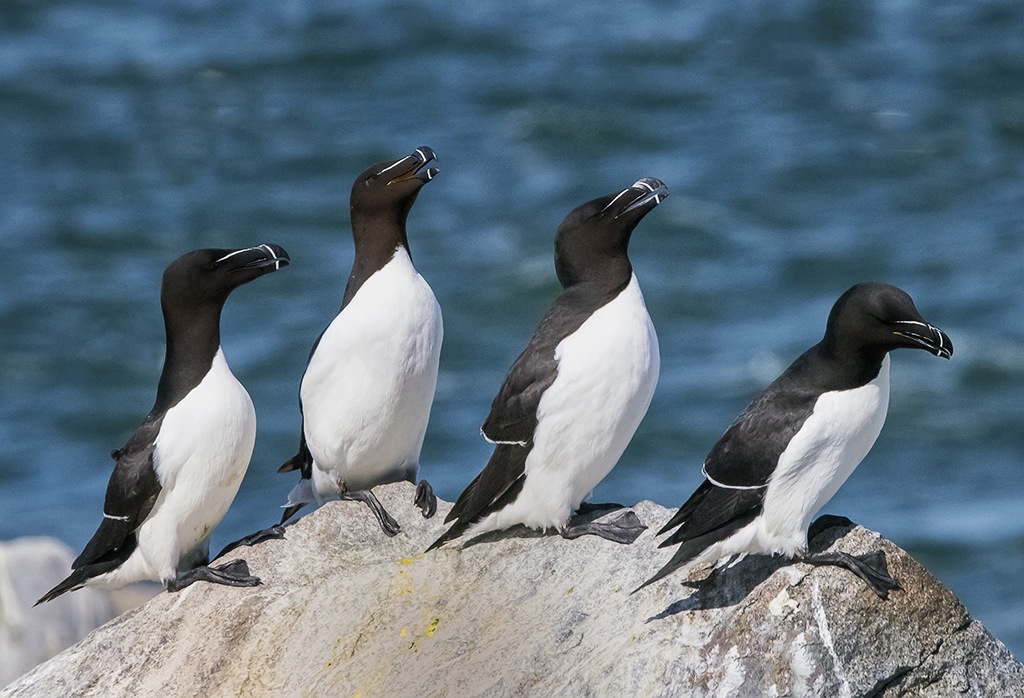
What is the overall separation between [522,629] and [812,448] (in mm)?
1217

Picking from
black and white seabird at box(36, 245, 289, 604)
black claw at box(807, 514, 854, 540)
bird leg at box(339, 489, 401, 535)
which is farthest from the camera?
bird leg at box(339, 489, 401, 535)

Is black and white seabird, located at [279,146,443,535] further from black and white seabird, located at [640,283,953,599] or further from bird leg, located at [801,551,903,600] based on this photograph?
bird leg, located at [801,551,903,600]

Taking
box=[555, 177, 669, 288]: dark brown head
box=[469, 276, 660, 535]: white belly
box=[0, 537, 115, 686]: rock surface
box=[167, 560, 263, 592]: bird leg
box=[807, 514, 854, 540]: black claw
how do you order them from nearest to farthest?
box=[807, 514, 854, 540]: black claw
box=[469, 276, 660, 535]: white belly
box=[555, 177, 669, 288]: dark brown head
box=[167, 560, 263, 592]: bird leg
box=[0, 537, 115, 686]: rock surface

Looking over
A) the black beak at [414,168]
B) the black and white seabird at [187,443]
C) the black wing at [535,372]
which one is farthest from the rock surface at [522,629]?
the black beak at [414,168]

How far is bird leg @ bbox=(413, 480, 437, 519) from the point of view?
274 inches

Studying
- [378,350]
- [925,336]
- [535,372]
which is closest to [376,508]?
[378,350]

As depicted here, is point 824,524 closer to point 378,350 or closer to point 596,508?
point 596,508

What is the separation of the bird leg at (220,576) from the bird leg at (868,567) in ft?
7.18

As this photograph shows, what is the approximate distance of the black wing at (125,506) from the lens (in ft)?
21.5

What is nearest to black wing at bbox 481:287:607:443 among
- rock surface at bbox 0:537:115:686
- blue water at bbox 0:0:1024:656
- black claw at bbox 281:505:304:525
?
black claw at bbox 281:505:304:525

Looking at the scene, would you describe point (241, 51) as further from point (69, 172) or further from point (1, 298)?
point (1, 298)

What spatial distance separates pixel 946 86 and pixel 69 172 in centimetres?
1131

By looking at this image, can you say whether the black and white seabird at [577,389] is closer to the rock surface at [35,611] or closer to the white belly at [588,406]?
the white belly at [588,406]

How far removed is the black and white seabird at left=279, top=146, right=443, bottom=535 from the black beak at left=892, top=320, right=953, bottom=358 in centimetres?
224
